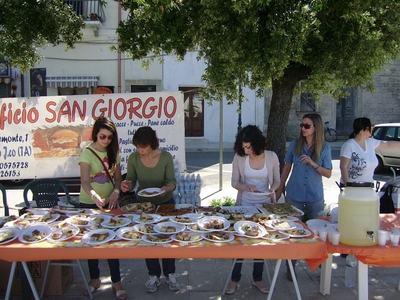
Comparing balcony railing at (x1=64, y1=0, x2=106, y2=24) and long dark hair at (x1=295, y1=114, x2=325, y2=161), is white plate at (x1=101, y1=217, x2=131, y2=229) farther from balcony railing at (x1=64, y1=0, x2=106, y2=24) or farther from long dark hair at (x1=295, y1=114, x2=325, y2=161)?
balcony railing at (x1=64, y1=0, x2=106, y2=24)

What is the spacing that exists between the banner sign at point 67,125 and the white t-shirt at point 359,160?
301 centimetres

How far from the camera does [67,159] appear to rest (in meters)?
6.95

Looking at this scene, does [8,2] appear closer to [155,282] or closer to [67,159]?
[67,159]

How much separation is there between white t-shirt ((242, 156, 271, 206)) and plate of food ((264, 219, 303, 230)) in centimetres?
76

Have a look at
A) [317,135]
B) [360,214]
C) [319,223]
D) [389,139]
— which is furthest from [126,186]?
[389,139]

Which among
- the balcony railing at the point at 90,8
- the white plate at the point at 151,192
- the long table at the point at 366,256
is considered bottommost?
the long table at the point at 366,256

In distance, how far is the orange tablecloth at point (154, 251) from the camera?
2.86 m

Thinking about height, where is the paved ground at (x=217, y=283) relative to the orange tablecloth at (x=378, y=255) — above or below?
below

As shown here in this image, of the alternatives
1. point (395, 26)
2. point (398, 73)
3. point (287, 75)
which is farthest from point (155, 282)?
point (398, 73)

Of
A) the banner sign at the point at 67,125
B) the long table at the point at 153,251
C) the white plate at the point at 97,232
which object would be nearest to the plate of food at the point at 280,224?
→ the long table at the point at 153,251

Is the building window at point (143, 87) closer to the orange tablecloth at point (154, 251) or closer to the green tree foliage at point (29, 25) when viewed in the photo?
the green tree foliage at point (29, 25)

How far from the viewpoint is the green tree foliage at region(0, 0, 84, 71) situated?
Answer: 5387mm

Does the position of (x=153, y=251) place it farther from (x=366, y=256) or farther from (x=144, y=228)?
(x=366, y=256)

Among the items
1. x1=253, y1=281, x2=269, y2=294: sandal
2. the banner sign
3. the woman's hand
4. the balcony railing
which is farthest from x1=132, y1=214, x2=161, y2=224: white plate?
the balcony railing
